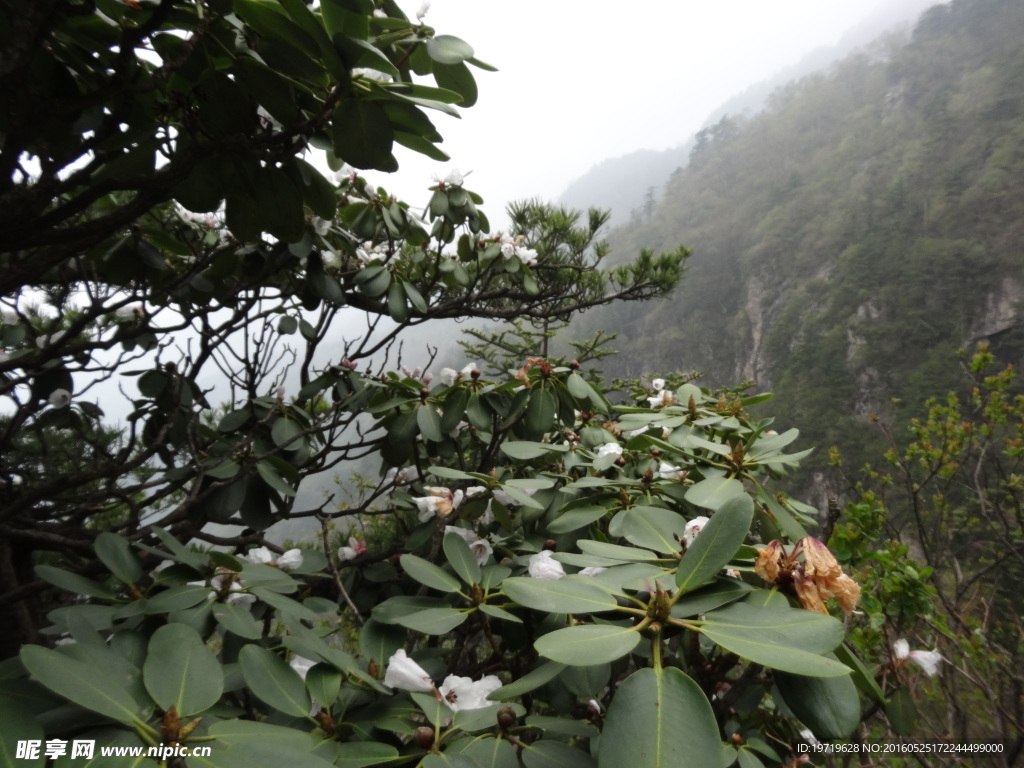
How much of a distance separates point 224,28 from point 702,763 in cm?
107

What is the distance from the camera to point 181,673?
1.72ft

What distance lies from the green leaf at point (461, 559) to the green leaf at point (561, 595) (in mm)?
243

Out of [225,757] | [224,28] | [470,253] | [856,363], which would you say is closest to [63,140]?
[224,28]

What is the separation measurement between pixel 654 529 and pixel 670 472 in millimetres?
371

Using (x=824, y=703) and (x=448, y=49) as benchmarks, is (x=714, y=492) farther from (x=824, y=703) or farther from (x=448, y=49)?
(x=448, y=49)

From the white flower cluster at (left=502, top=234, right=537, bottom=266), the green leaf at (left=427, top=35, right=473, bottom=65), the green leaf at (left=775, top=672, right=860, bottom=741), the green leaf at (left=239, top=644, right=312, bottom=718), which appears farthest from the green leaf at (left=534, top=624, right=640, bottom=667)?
the white flower cluster at (left=502, top=234, right=537, bottom=266)

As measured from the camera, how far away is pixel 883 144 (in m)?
26.4

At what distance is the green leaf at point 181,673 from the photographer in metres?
0.49

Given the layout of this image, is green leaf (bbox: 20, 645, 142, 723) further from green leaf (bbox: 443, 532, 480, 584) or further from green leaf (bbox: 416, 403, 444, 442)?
green leaf (bbox: 416, 403, 444, 442)

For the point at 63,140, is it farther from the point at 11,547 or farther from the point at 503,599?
the point at 503,599

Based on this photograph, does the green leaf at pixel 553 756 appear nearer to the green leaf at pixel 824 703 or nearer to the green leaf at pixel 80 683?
the green leaf at pixel 824 703

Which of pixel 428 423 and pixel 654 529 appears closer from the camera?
pixel 654 529

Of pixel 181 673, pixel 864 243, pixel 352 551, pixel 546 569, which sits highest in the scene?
pixel 181 673

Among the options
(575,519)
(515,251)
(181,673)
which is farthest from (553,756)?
(515,251)
